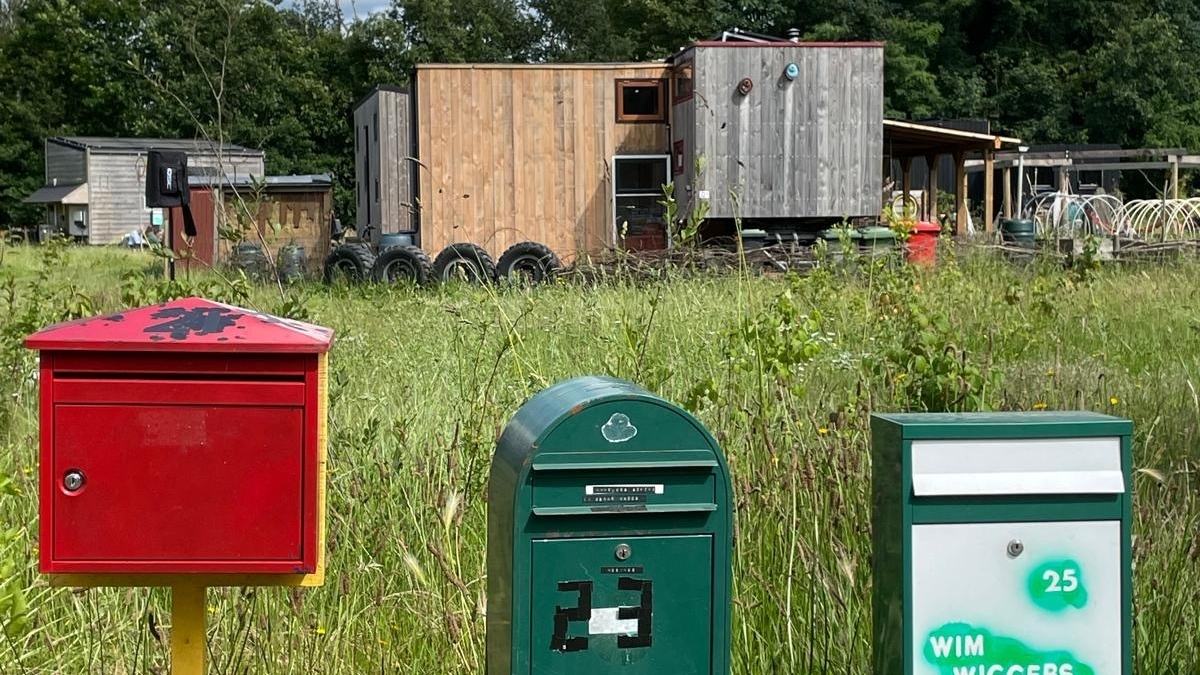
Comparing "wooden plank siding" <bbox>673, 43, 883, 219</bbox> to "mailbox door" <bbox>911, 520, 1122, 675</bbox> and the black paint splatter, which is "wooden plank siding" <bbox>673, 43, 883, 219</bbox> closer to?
the black paint splatter

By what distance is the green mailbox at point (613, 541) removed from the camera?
2014 millimetres

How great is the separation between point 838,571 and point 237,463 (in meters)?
1.81

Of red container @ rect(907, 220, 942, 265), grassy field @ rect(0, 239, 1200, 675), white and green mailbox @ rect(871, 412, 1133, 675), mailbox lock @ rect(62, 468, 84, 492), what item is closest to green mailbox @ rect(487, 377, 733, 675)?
white and green mailbox @ rect(871, 412, 1133, 675)

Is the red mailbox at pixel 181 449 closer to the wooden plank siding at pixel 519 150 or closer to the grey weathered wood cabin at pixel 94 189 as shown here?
the wooden plank siding at pixel 519 150

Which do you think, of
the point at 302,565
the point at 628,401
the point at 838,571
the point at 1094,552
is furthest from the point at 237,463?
the point at 838,571

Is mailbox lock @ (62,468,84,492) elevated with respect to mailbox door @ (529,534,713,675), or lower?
elevated

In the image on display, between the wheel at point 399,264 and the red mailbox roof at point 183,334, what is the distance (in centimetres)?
1415

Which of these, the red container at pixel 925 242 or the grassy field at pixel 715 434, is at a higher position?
the red container at pixel 925 242

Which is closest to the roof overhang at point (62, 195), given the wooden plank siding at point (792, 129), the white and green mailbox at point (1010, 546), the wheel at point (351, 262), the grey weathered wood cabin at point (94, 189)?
the grey weathered wood cabin at point (94, 189)

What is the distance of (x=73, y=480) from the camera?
220 cm

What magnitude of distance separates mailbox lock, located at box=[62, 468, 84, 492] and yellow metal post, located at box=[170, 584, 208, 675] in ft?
0.80

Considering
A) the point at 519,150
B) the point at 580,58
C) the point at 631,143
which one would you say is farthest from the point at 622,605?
the point at 580,58

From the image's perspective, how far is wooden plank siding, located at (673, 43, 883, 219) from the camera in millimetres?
18797

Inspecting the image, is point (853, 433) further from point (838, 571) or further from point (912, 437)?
point (912, 437)
